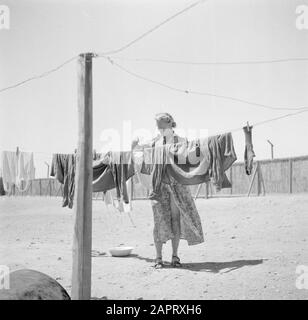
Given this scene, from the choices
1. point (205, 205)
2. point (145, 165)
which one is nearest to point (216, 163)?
point (145, 165)

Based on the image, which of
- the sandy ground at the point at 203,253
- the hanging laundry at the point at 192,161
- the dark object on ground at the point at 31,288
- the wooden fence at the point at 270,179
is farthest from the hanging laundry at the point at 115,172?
the wooden fence at the point at 270,179

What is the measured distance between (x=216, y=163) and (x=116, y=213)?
363 inches

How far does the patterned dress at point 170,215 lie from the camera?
6391 mm

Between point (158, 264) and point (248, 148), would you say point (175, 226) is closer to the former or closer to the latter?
point (158, 264)

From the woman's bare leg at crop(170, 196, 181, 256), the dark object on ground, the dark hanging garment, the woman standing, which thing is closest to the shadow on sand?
the woman standing

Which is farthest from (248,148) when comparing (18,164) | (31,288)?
(18,164)

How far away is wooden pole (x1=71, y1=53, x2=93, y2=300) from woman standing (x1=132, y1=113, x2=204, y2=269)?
1407 millimetres

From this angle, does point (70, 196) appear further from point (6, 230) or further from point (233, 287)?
point (6, 230)

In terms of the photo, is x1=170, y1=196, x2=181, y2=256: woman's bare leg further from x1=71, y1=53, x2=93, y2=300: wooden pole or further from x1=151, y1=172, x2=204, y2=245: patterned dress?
x1=71, y1=53, x2=93, y2=300: wooden pole

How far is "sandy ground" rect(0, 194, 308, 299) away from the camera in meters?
5.50

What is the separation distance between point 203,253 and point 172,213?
1.54 m

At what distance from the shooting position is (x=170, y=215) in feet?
21.2

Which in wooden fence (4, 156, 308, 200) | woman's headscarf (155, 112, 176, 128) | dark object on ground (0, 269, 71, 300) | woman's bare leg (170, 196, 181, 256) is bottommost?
dark object on ground (0, 269, 71, 300)
